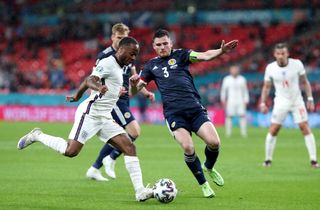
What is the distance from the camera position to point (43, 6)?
52.4 m

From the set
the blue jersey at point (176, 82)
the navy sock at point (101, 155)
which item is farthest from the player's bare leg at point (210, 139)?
the navy sock at point (101, 155)

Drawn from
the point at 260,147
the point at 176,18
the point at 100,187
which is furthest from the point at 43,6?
the point at 100,187

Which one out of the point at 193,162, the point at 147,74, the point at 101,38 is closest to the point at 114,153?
the point at 147,74

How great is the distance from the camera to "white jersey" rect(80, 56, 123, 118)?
430 inches

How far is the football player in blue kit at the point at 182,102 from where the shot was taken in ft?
37.3

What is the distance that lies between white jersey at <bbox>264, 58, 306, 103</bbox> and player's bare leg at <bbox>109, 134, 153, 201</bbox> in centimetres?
623

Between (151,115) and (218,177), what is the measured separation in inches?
1003

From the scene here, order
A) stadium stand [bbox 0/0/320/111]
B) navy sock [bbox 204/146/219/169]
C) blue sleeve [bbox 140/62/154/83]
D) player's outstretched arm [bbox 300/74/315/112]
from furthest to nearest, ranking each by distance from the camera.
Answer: stadium stand [bbox 0/0/320/111] < player's outstretched arm [bbox 300/74/315/112] < blue sleeve [bbox 140/62/154/83] < navy sock [bbox 204/146/219/169]

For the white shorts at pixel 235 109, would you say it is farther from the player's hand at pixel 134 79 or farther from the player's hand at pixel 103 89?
the player's hand at pixel 103 89

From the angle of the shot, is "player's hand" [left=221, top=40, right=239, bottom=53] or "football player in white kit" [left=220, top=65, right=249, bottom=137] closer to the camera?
"player's hand" [left=221, top=40, right=239, bottom=53]

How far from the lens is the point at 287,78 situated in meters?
16.4

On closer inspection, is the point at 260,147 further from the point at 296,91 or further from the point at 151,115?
the point at 151,115

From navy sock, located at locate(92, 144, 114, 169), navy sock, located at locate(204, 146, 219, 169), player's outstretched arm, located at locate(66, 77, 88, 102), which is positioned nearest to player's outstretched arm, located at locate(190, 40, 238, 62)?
navy sock, located at locate(204, 146, 219, 169)

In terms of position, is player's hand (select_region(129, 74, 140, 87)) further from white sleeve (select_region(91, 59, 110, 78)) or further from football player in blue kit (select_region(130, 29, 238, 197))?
white sleeve (select_region(91, 59, 110, 78))
